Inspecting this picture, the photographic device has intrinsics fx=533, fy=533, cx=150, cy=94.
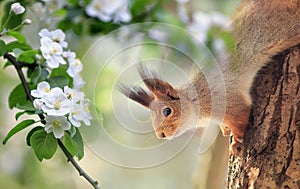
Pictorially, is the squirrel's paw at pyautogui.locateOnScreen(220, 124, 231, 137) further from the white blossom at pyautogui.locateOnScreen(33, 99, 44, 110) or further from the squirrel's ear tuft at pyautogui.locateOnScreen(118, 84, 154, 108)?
the white blossom at pyautogui.locateOnScreen(33, 99, 44, 110)

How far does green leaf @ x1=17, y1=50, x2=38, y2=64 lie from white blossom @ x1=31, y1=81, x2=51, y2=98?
63 millimetres

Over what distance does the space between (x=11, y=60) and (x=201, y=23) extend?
464 millimetres

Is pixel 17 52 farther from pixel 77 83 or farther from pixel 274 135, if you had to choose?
pixel 274 135

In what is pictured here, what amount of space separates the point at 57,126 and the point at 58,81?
4.8 inches

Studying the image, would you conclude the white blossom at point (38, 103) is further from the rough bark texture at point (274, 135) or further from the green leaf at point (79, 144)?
the rough bark texture at point (274, 135)

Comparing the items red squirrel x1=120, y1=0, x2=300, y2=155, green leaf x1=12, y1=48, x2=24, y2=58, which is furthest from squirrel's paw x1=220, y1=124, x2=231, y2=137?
green leaf x1=12, y1=48, x2=24, y2=58

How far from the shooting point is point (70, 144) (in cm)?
77

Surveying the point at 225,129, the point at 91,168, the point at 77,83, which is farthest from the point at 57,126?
the point at 91,168

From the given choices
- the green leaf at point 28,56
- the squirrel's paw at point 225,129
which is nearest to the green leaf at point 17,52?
the green leaf at point 28,56

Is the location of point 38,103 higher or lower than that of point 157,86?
lower

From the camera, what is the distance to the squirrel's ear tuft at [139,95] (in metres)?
0.70

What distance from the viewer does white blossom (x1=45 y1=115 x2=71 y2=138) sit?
0.74 metres

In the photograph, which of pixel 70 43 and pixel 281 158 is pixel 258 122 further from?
pixel 70 43

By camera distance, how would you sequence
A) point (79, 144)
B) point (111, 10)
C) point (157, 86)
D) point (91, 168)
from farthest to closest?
point (91, 168) → point (111, 10) → point (79, 144) → point (157, 86)
